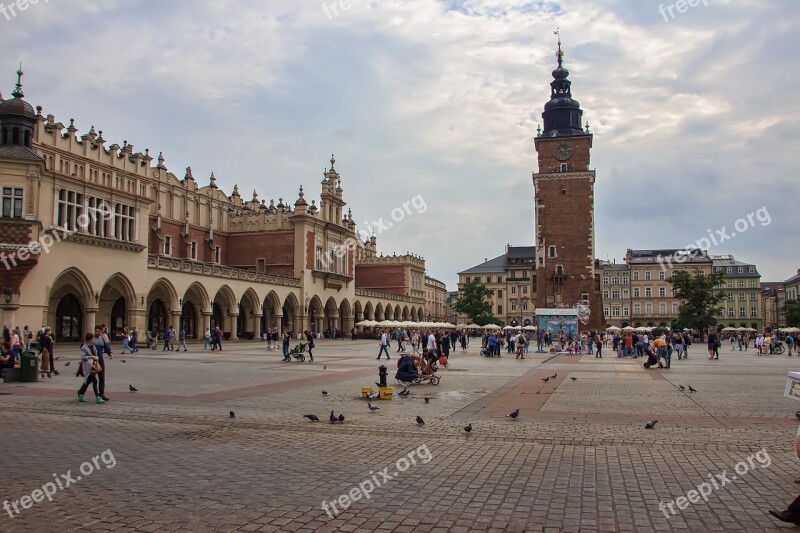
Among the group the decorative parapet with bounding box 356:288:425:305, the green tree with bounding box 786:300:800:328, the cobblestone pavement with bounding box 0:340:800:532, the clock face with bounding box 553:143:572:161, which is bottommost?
the cobblestone pavement with bounding box 0:340:800:532

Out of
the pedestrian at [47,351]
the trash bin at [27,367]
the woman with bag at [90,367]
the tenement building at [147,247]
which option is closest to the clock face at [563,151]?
the tenement building at [147,247]

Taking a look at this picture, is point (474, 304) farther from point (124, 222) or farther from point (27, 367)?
point (27, 367)

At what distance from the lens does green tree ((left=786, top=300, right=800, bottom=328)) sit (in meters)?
83.3

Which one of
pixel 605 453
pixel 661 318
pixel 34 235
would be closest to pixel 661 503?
pixel 605 453

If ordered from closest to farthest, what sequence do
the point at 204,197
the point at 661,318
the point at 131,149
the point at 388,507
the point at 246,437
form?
the point at 388,507 < the point at 246,437 < the point at 131,149 < the point at 204,197 < the point at 661,318

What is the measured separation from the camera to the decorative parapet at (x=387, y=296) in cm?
7475

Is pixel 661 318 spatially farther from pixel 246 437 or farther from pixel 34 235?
pixel 246 437

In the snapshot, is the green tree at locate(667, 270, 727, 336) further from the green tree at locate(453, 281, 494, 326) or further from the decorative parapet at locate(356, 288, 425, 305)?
the decorative parapet at locate(356, 288, 425, 305)

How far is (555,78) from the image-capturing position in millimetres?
78500

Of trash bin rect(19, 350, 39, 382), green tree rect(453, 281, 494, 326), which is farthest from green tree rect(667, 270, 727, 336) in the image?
trash bin rect(19, 350, 39, 382)

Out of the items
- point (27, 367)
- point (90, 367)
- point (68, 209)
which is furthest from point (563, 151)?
point (90, 367)

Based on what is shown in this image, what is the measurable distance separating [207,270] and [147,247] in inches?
242

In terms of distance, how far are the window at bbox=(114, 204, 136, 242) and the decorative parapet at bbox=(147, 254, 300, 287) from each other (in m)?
2.17

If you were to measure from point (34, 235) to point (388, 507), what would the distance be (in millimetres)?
31016
